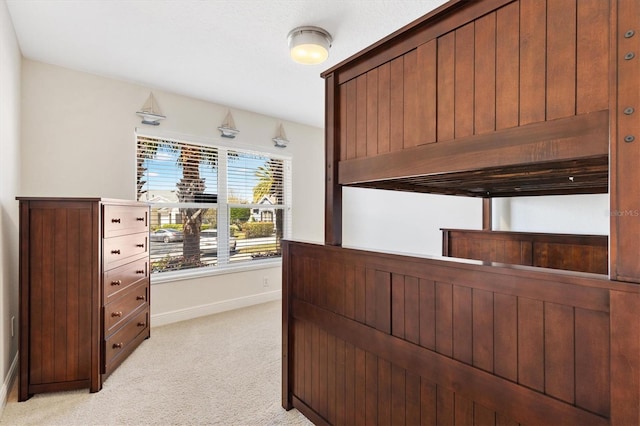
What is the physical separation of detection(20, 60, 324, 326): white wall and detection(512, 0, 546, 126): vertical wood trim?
3.41 meters

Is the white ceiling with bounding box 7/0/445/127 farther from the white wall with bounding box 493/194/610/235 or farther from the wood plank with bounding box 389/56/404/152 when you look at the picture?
the white wall with bounding box 493/194/610/235

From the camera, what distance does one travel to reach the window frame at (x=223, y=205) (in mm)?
3565

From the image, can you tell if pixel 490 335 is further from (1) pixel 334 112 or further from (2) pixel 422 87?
(1) pixel 334 112

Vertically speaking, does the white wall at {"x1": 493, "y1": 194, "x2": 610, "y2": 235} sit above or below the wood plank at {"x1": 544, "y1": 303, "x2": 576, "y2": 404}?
above

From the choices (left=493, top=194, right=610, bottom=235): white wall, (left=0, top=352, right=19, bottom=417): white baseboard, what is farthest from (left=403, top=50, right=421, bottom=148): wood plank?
(left=0, top=352, right=19, bottom=417): white baseboard

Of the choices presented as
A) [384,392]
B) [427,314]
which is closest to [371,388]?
[384,392]

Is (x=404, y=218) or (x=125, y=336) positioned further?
(x=404, y=218)

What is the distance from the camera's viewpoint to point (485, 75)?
110 centimetres

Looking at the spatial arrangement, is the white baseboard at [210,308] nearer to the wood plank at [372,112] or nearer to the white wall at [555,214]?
the white wall at [555,214]

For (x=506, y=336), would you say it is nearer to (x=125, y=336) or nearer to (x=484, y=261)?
(x=484, y=261)

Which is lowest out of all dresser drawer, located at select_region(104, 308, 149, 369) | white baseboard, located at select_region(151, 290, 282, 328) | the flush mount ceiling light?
white baseboard, located at select_region(151, 290, 282, 328)

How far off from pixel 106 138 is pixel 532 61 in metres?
3.47

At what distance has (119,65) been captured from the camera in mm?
2908

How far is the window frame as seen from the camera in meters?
3.57
